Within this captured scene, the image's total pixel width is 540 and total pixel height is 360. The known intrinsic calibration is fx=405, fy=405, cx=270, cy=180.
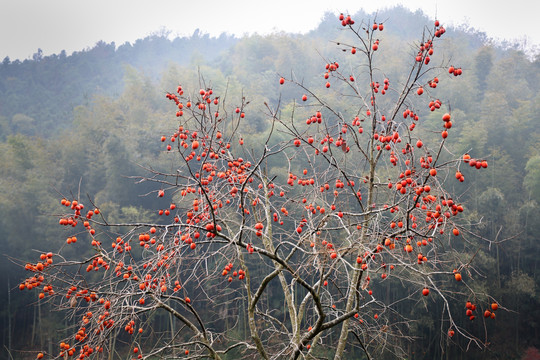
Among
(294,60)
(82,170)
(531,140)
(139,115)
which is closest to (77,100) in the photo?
(139,115)

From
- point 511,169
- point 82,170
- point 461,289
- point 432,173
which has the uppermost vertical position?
point 432,173

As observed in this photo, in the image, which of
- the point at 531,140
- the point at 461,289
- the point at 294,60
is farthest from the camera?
the point at 294,60

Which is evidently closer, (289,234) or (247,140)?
(289,234)

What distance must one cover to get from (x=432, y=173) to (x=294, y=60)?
23541 mm

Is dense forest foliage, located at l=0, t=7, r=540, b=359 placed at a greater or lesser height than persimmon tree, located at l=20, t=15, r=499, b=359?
lesser

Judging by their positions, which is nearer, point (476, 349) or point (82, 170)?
point (476, 349)

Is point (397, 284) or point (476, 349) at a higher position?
point (397, 284)

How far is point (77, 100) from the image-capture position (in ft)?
80.0

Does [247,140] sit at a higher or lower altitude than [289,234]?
lower

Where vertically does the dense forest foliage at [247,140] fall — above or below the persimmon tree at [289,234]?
below

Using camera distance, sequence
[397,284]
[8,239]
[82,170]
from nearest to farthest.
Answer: [397,284]
[8,239]
[82,170]

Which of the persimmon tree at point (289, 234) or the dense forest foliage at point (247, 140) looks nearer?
the persimmon tree at point (289, 234)

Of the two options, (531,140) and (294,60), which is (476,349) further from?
(294,60)

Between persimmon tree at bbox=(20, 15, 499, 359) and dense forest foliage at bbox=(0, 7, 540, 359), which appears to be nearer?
persimmon tree at bbox=(20, 15, 499, 359)
